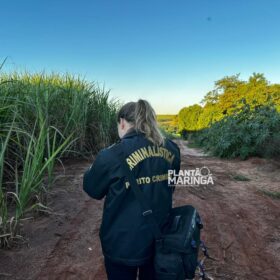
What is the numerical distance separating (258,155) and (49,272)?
27.7 feet

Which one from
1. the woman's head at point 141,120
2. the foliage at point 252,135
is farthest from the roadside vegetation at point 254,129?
the woman's head at point 141,120

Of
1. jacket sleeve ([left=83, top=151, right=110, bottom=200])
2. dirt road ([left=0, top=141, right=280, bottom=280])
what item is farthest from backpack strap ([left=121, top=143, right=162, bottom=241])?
dirt road ([left=0, top=141, right=280, bottom=280])

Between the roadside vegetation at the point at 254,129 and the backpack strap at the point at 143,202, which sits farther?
the roadside vegetation at the point at 254,129

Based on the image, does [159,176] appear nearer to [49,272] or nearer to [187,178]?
[49,272]

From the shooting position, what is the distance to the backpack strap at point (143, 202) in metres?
1.58

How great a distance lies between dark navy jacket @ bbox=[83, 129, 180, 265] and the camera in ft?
5.25

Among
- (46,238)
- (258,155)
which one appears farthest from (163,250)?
(258,155)

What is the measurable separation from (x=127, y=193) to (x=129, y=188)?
0.11ft

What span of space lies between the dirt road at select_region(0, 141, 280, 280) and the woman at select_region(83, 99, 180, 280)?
910 millimetres

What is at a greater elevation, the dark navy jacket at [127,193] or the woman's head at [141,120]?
the woman's head at [141,120]
